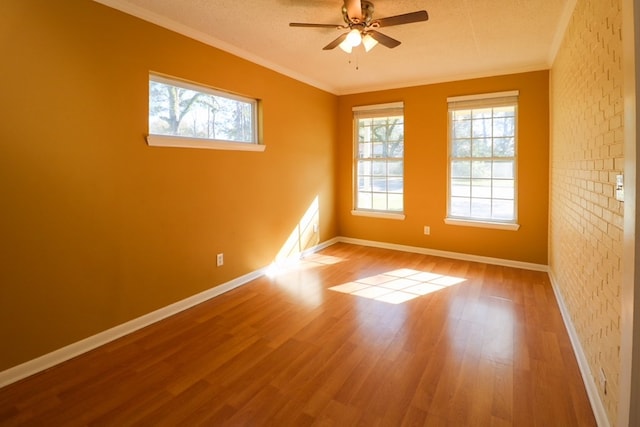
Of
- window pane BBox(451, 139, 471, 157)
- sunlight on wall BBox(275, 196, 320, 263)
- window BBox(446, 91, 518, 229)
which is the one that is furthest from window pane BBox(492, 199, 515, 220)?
sunlight on wall BBox(275, 196, 320, 263)

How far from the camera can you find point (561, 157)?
319cm

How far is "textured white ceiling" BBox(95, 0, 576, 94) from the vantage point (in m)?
2.60

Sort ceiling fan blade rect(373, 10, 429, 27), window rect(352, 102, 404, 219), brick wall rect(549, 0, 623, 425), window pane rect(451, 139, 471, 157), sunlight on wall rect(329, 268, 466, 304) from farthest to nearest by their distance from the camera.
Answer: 1. window rect(352, 102, 404, 219)
2. window pane rect(451, 139, 471, 157)
3. sunlight on wall rect(329, 268, 466, 304)
4. ceiling fan blade rect(373, 10, 429, 27)
5. brick wall rect(549, 0, 623, 425)

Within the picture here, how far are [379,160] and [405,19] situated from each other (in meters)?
3.00

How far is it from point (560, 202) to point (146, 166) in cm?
380

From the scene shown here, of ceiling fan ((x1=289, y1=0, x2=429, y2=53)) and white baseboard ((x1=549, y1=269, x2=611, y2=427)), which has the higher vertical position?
ceiling fan ((x1=289, y1=0, x2=429, y2=53))

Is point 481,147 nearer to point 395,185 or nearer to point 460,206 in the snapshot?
point 460,206

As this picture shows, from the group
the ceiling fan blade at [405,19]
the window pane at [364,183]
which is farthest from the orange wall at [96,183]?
the window pane at [364,183]

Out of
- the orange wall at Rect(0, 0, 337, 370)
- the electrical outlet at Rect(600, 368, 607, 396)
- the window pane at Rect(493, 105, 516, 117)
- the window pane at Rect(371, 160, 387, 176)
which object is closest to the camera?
the electrical outlet at Rect(600, 368, 607, 396)

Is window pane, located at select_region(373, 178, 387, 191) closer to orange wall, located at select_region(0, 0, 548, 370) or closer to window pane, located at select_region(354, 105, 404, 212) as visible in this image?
window pane, located at select_region(354, 105, 404, 212)

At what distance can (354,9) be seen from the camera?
2.39m

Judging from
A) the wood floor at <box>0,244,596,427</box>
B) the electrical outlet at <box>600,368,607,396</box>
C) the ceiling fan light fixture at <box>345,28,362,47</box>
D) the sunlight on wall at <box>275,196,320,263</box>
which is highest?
the ceiling fan light fixture at <box>345,28,362,47</box>

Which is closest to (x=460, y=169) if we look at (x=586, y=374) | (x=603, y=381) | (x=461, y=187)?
(x=461, y=187)

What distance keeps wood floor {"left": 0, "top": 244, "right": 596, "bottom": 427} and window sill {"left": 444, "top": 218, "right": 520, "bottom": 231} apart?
1.09 metres
